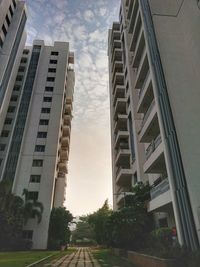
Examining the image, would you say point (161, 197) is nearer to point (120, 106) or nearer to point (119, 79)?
point (120, 106)

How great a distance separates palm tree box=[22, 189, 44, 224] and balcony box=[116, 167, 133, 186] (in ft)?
42.2

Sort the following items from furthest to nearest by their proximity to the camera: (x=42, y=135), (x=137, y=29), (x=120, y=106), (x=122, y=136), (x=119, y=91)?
(x=42, y=135) < (x=119, y=91) < (x=120, y=106) < (x=122, y=136) < (x=137, y=29)

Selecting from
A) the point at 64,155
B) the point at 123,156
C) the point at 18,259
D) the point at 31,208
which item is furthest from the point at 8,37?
the point at 18,259

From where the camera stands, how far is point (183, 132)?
1438 centimetres

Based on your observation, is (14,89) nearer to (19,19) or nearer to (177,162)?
(19,19)

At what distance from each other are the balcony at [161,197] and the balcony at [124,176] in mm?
13947

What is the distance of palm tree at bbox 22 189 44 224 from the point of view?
32.4 metres

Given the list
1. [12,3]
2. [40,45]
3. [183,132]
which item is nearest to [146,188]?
[183,132]

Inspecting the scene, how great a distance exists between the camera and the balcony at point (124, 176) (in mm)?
31480

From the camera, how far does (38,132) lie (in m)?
42.3

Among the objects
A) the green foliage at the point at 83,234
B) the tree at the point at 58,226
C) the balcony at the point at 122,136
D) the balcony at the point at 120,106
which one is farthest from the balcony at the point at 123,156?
the green foliage at the point at 83,234

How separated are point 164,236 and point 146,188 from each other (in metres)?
6.41

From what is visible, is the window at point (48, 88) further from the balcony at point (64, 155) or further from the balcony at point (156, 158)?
the balcony at point (156, 158)

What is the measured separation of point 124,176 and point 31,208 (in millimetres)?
14546
